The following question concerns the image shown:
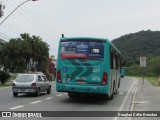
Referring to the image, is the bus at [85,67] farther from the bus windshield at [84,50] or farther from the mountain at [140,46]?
the mountain at [140,46]

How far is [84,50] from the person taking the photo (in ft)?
70.4

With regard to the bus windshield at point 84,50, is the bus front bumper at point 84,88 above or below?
below

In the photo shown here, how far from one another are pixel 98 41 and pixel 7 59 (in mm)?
40586

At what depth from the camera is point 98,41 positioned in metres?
21.4

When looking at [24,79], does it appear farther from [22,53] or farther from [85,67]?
[22,53]

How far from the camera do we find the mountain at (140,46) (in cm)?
14412

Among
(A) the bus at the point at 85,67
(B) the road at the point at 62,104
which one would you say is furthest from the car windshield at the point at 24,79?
(A) the bus at the point at 85,67

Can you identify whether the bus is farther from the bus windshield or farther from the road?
the road

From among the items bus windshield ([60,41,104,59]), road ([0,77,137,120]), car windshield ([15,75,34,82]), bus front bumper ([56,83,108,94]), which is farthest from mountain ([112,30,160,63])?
bus front bumper ([56,83,108,94])

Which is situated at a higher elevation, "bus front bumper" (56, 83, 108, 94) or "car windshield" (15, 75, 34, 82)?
"car windshield" (15, 75, 34, 82)

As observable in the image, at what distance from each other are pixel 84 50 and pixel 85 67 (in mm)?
850

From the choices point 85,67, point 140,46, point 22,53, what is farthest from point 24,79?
point 140,46

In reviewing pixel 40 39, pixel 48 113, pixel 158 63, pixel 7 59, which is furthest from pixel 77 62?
pixel 158 63

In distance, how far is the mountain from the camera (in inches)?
5674
